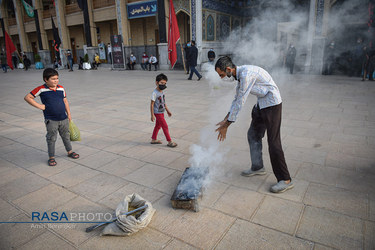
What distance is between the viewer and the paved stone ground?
2.39m

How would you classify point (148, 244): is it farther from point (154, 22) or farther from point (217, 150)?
point (154, 22)

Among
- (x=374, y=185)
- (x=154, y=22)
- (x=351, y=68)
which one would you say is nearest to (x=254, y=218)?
(x=374, y=185)

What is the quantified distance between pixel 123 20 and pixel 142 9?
1.98 metres

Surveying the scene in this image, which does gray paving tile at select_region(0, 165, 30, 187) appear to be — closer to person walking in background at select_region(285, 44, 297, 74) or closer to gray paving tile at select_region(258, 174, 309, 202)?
gray paving tile at select_region(258, 174, 309, 202)

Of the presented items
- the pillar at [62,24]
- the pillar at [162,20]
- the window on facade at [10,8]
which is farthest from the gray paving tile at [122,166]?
the window on facade at [10,8]

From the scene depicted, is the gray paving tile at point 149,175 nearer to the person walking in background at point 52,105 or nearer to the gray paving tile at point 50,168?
the gray paving tile at point 50,168

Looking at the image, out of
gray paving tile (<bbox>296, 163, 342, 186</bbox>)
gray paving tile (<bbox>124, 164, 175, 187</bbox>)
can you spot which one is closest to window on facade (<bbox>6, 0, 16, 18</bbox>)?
gray paving tile (<bbox>124, 164, 175, 187</bbox>)

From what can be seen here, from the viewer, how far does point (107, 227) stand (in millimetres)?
2461

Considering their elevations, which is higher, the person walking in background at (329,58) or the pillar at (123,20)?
the pillar at (123,20)

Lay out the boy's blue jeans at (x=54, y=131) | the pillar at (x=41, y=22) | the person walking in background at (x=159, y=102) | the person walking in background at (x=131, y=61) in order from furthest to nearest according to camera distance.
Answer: the pillar at (x=41, y=22) → the person walking in background at (x=131, y=61) → the person walking in background at (x=159, y=102) → the boy's blue jeans at (x=54, y=131)

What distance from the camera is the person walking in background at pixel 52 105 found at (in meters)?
3.66

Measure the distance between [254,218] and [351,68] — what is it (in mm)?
13864

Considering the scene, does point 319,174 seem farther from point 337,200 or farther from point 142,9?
point 142,9

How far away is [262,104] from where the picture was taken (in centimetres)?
301
